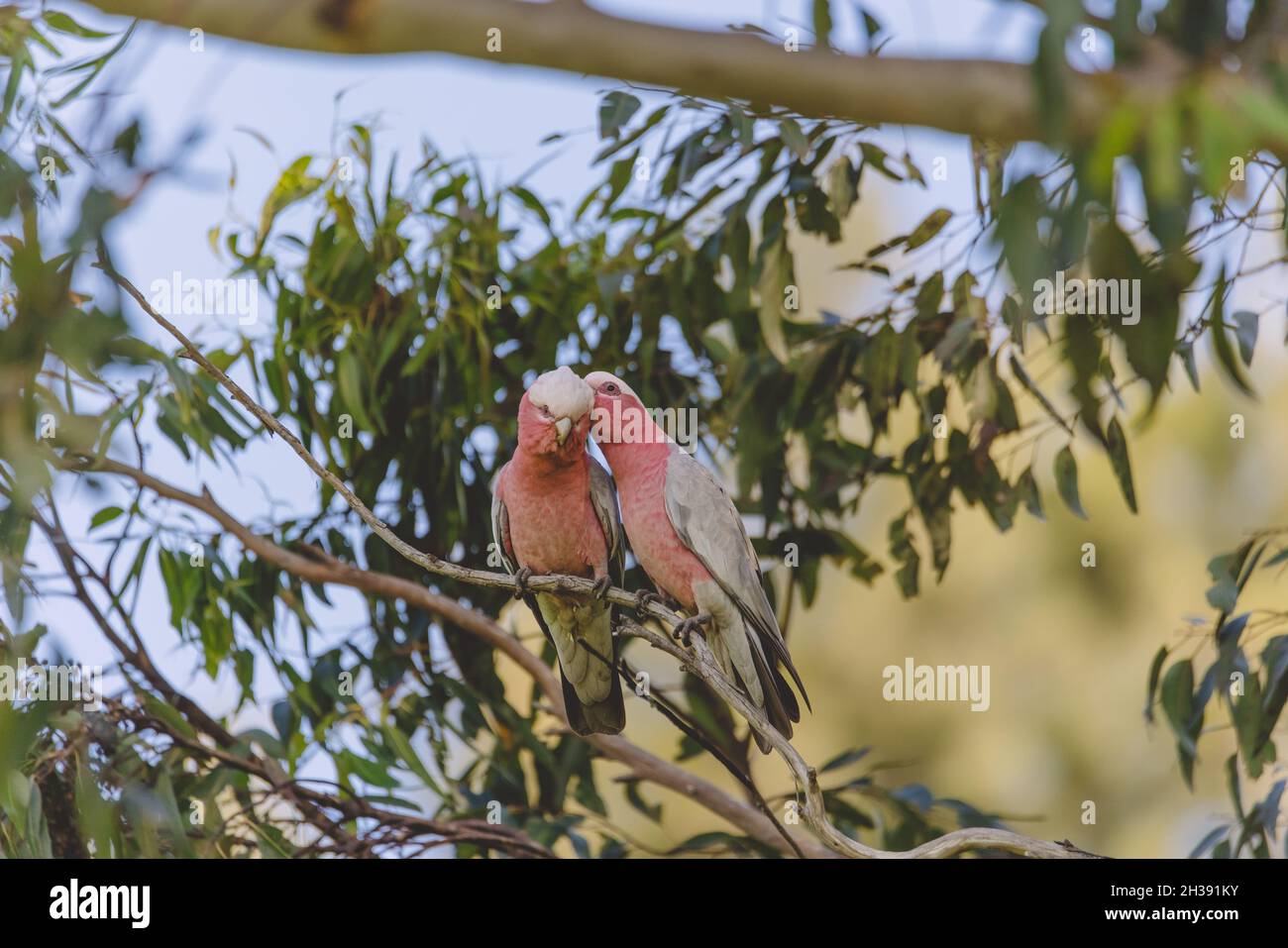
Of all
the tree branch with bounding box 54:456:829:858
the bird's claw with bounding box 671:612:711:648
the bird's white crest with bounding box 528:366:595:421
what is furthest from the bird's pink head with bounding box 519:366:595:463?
the tree branch with bounding box 54:456:829:858

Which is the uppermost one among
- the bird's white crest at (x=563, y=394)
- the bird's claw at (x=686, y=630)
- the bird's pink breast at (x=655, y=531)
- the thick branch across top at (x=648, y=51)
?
the bird's white crest at (x=563, y=394)

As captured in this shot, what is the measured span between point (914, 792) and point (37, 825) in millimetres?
2270

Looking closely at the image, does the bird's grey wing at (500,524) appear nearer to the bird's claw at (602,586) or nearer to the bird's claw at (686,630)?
the bird's claw at (602,586)

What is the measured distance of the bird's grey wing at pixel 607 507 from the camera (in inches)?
104

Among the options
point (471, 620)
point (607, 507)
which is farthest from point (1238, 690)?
point (471, 620)

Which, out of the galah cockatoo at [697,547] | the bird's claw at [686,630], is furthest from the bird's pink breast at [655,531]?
the bird's claw at [686,630]

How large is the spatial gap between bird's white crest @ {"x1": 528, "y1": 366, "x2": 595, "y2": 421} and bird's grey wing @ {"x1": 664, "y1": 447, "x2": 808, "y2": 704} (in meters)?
0.30

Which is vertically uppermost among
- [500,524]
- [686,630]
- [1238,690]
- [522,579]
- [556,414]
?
[556,414]

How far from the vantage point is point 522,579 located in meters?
2.55

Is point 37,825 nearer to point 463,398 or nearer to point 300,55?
point 463,398

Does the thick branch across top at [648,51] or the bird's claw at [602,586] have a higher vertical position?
the thick branch across top at [648,51]

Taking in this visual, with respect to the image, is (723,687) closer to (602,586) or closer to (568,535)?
(602,586)

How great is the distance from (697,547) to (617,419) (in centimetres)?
32
